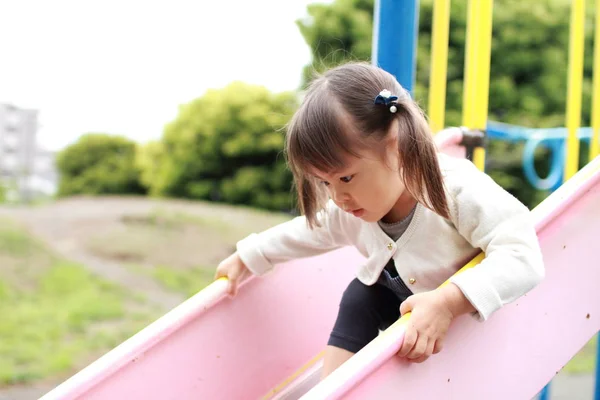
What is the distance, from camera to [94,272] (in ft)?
17.3

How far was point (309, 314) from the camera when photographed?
5.87 feet

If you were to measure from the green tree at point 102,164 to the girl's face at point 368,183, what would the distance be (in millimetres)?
7402

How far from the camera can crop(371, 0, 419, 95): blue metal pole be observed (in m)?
1.81

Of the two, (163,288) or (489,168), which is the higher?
(489,168)

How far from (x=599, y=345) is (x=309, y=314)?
1062mm

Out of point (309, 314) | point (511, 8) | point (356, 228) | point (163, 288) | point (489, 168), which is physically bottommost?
point (163, 288)

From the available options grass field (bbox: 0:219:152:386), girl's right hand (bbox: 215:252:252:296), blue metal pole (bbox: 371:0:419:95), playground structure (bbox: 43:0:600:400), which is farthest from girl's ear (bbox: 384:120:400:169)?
grass field (bbox: 0:219:152:386)

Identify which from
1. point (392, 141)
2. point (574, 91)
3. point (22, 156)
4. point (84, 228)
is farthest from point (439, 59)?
point (22, 156)

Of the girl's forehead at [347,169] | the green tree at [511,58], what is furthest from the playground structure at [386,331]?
the green tree at [511,58]

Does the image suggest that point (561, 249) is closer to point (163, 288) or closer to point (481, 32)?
point (481, 32)

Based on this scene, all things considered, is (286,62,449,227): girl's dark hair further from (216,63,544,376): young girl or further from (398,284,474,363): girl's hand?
(398,284,474,363): girl's hand

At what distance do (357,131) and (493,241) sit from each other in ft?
0.90

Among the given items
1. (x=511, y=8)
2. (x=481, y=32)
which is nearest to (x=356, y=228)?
(x=481, y=32)

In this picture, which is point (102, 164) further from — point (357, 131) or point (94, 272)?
point (357, 131)
